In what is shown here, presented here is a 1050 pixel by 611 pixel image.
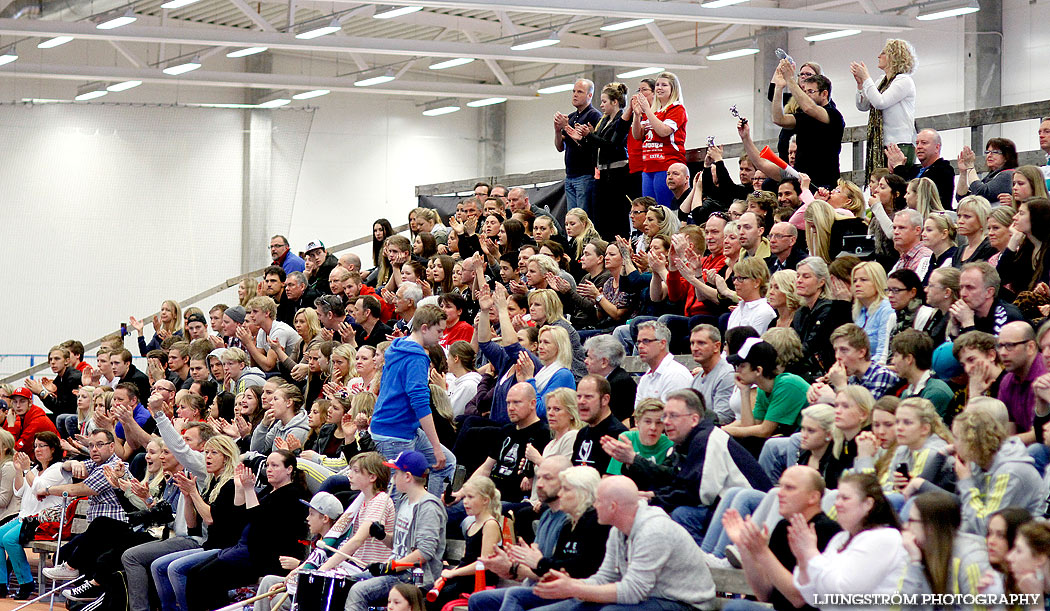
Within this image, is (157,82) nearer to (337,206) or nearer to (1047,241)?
(337,206)

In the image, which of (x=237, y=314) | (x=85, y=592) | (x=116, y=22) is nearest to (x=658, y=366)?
(x=85, y=592)

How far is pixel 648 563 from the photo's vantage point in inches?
194

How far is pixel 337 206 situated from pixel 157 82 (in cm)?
402

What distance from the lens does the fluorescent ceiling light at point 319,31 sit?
49.9 ft

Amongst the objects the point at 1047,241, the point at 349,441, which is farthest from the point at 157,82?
the point at 1047,241

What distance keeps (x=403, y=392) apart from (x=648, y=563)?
7.52ft

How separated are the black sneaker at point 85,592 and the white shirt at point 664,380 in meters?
4.13

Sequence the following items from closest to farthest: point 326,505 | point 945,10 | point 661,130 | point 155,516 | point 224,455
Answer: point 326,505 < point 224,455 < point 155,516 < point 661,130 < point 945,10

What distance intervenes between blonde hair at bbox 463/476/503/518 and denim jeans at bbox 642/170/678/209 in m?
4.72

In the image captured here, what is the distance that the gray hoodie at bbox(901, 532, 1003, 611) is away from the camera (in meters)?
4.03

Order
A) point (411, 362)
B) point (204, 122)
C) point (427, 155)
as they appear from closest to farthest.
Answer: point (411, 362)
point (204, 122)
point (427, 155)

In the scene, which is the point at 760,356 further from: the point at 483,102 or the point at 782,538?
the point at 483,102

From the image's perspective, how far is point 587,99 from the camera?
11.0 meters

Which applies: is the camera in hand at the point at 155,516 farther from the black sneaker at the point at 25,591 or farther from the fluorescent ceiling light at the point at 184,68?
the fluorescent ceiling light at the point at 184,68
